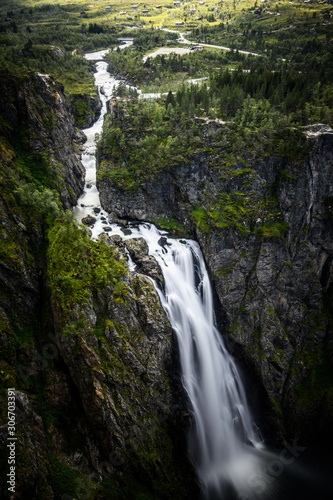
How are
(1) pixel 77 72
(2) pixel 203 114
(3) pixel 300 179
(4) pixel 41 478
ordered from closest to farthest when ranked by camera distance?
(4) pixel 41 478 → (3) pixel 300 179 → (2) pixel 203 114 → (1) pixel 77 72

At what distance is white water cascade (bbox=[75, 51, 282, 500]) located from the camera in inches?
1173

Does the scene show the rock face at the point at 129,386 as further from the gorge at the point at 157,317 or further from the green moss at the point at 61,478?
the green moss at the point at 61,478

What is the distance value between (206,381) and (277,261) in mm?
20305

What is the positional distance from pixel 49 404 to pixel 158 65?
301 ft

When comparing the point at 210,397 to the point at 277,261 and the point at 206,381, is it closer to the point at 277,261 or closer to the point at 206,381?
the point at 206,381

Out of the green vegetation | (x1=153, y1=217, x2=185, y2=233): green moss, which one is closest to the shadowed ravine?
(x1=153, y1=217, x2=185, y2=233): green moss

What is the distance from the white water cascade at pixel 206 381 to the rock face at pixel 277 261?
3096 mm

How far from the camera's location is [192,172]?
44312 mm

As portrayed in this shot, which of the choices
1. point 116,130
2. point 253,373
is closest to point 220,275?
point 253,373

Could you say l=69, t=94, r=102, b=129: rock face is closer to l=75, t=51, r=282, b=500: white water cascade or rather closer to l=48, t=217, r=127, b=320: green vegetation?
l=75, t=51, r=282, b=500: white water cascade

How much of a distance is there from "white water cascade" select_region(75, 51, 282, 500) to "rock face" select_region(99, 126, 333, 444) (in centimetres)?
310

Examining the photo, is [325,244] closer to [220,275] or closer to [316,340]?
[316,340]

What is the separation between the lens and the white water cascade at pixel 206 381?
29797 millimetres

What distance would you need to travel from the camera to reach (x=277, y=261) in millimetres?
39375
